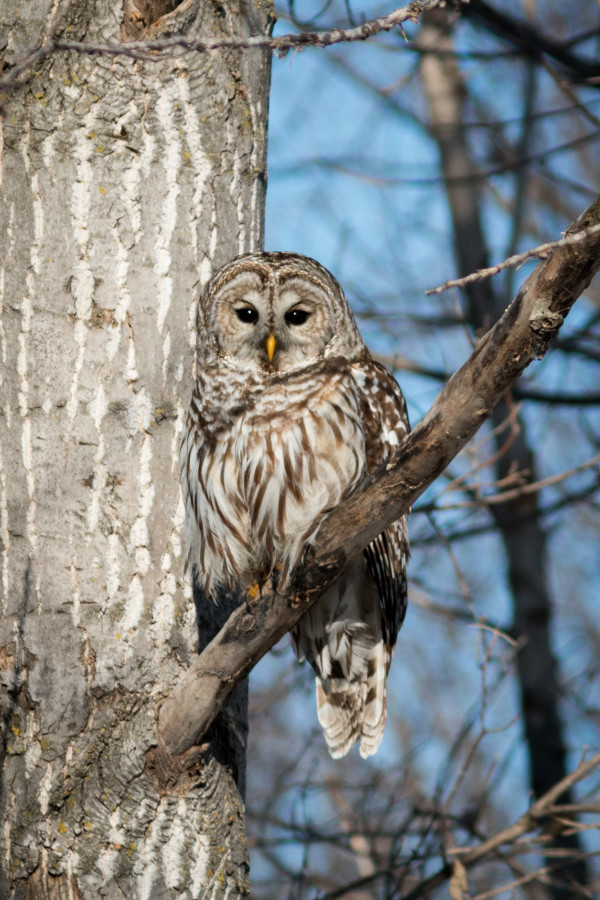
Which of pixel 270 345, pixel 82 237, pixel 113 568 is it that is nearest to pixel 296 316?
pixel 270 345

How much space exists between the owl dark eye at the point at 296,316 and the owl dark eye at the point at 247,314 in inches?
4.9

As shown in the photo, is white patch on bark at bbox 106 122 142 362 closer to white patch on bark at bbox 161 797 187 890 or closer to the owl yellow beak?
the owl yellow beak

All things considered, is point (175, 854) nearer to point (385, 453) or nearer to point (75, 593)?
point (75, 593)

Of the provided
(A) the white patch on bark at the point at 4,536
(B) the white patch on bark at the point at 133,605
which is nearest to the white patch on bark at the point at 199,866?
(B) the white patch on bark at the point at 133,605

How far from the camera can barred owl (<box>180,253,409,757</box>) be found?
10.2 ft

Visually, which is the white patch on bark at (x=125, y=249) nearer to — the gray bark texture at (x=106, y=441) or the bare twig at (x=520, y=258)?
the gray bark texture at (x=106, y=441)

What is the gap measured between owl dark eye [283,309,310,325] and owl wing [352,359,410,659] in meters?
0.26

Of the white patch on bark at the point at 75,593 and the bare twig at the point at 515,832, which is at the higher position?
the white patch on bark at the point at 75,593

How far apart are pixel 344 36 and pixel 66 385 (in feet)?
4.58

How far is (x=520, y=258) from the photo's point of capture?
1607mm

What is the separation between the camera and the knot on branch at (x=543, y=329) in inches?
A: 78.2

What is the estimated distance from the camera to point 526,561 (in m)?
6.20

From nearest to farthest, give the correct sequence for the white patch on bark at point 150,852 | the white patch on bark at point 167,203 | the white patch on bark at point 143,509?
the white patch on bark at point 150,852, the white patch on bark at point 143,509, the white patch on bark at point 167,203

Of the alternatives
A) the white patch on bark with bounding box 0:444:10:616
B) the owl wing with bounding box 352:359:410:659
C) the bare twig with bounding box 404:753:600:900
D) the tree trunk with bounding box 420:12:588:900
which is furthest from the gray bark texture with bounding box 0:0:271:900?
the tree trunk with bounding box 420:12:588:900
